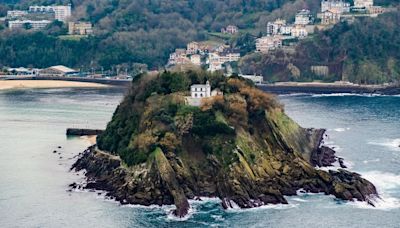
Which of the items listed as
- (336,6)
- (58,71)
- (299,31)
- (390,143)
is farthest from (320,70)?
(390,143)

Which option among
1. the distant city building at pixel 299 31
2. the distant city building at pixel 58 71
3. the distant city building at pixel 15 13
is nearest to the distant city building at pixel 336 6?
the distant city building at pixel 299 31

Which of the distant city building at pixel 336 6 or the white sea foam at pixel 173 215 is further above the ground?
the distant city building at pixel 336 6

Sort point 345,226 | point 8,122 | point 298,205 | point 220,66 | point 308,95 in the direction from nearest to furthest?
point 345,226 → point 298,205 → point 8,122 → point 308,95 → point 220,66

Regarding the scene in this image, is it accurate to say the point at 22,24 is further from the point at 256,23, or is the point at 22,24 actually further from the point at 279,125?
the point at 279,125

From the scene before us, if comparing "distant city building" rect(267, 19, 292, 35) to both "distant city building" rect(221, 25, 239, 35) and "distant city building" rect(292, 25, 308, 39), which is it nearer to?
"distant city building" rect(292, 25, 308, 39)

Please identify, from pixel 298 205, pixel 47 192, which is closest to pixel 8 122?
pixel 47 192

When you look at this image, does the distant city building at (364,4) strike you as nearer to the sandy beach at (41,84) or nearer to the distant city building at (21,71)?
the sandy beach at (41,84)

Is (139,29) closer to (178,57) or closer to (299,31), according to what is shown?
(178,57)
